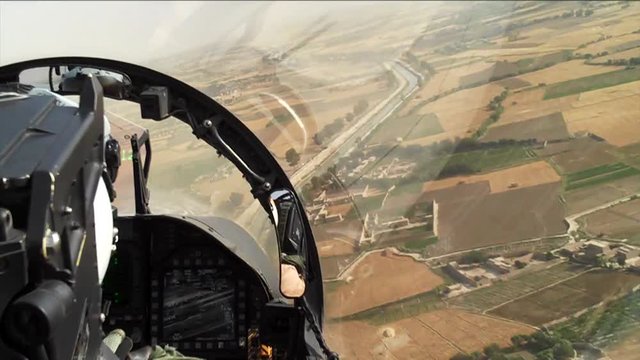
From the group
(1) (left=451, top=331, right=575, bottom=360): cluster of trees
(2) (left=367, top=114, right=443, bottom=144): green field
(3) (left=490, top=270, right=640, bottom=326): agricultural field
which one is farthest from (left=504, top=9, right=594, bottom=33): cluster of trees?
(1) (left=451, top=331, right=575, bottom=360): cluster of trees

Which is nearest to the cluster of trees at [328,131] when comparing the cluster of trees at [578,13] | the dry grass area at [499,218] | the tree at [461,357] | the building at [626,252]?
the dry grass area at [499,218]

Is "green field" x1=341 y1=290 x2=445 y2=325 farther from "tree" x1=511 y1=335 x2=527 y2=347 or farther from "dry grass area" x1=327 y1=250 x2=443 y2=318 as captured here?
"tree" x1=511 y1=335 x2=527 y2=347

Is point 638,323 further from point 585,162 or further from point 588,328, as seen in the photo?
point 585,162

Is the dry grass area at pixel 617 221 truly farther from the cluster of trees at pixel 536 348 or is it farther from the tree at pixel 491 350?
the tree at pixel 491 350

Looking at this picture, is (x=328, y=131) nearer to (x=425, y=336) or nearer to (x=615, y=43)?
(x=425, y=336)

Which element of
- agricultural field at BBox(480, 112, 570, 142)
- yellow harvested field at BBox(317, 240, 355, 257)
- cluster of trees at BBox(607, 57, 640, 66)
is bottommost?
yellow harvested field at BBox(317, 240, 355, 257)

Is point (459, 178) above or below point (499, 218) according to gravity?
above

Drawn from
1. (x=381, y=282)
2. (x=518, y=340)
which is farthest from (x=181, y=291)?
(x=518, y=340)
